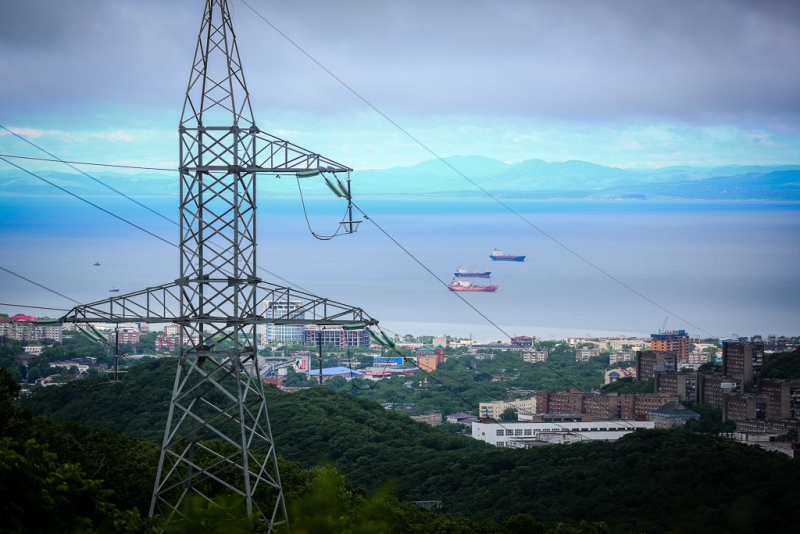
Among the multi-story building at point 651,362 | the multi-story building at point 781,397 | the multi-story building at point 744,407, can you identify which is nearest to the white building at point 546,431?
the multi-story building at point 744,407

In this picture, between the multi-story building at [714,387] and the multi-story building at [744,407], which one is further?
the multi-story building at [714,387]

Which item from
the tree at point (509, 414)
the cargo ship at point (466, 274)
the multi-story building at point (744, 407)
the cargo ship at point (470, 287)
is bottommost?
the tree at point (509, 414)

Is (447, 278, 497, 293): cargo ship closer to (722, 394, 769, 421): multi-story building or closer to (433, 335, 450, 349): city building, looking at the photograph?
(433, 335, 450, 349): city building

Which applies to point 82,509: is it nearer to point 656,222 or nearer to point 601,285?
point 601,285

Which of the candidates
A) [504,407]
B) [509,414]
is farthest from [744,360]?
[509,414]

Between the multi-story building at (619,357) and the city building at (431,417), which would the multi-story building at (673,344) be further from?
the city building at (431,417)

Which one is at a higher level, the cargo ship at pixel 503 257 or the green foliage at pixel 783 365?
the cargo ship at pixel 503 257
